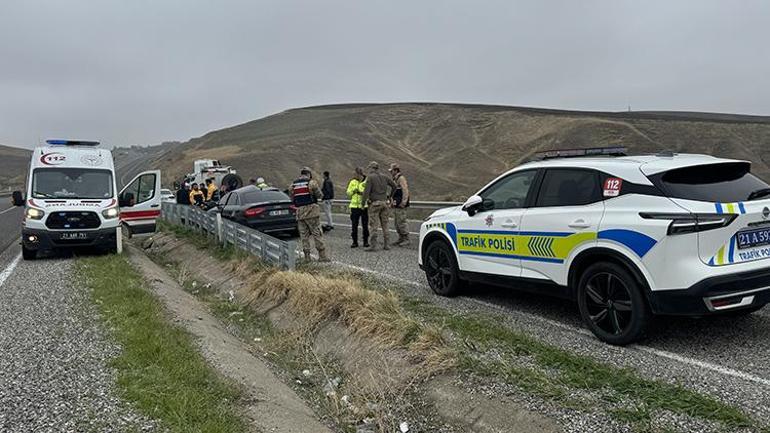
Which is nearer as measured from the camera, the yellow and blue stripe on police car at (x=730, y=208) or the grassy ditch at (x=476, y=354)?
the grassy ditch at (x=476, y=354)

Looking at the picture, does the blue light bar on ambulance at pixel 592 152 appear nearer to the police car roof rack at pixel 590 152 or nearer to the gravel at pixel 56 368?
the police car roof rack at pixel 590 152

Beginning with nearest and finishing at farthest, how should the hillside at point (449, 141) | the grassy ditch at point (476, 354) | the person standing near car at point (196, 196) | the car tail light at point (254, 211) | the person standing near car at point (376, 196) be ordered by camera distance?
1. the grassy ditch at point (476, 354)
2. the person standing near car at point (376, 196)
3. the car tail light at point (254, 211)
4. the person standing near car at point (196, 196)
5. the hillside at point (449, 141)

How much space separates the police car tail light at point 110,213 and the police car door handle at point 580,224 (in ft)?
33.6

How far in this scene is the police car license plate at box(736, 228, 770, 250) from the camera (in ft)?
15.6

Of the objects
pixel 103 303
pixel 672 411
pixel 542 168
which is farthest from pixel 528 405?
pixel 103 303

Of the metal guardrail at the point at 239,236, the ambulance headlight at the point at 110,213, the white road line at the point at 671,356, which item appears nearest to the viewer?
the white road line at the point at 671,356

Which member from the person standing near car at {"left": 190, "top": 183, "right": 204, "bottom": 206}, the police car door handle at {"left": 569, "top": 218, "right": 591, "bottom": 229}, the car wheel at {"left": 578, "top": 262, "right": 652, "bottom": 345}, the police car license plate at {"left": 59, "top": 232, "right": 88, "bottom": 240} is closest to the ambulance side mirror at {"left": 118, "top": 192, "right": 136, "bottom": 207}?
the police car license plate at {"left": 59, "top": 232, "right": 88, "bottom": 240}

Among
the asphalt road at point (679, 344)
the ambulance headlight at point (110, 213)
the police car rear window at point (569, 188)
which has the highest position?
the police car rear window at point (569, 188)

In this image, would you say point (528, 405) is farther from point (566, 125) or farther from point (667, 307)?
point (566, 125)

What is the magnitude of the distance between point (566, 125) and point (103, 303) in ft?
196

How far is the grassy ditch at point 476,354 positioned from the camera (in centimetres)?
397

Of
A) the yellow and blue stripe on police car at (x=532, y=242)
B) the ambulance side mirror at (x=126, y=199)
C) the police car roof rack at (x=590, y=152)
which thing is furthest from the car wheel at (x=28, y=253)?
the police car roof rack at (x=590, y=152)

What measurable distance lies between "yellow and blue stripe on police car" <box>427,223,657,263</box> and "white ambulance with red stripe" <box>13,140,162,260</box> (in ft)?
26.3

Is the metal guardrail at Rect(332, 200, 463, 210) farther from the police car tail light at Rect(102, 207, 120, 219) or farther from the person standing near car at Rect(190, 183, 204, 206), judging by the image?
the police car tail light at Rect(102, 207, 120, 219)
